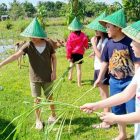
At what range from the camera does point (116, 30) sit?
4.68 meters

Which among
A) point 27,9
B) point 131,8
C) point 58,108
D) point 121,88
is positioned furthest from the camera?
point 27,9

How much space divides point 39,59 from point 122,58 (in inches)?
58.0

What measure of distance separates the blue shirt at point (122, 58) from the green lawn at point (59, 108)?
0.57m

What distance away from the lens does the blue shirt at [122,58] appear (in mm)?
4727

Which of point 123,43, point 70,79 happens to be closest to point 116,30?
point 123,43

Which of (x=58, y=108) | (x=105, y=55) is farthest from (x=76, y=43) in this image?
(x=58, y=108)

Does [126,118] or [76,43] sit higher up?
[126,118]

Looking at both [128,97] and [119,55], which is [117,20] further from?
[128,97]

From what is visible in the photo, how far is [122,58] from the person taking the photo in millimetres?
4723

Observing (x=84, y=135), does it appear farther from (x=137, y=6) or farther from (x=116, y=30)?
(x=137, y=6)

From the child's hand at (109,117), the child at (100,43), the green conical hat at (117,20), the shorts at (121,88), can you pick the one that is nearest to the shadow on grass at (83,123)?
the child at (100,43)

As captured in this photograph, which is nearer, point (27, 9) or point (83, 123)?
point (83, 123)

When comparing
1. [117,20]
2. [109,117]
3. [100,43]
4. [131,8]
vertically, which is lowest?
[131,8]

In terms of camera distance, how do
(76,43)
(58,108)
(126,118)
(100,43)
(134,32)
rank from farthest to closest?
(76,43) < (100,43) < (58,108) < (134,32) < (126,118)
